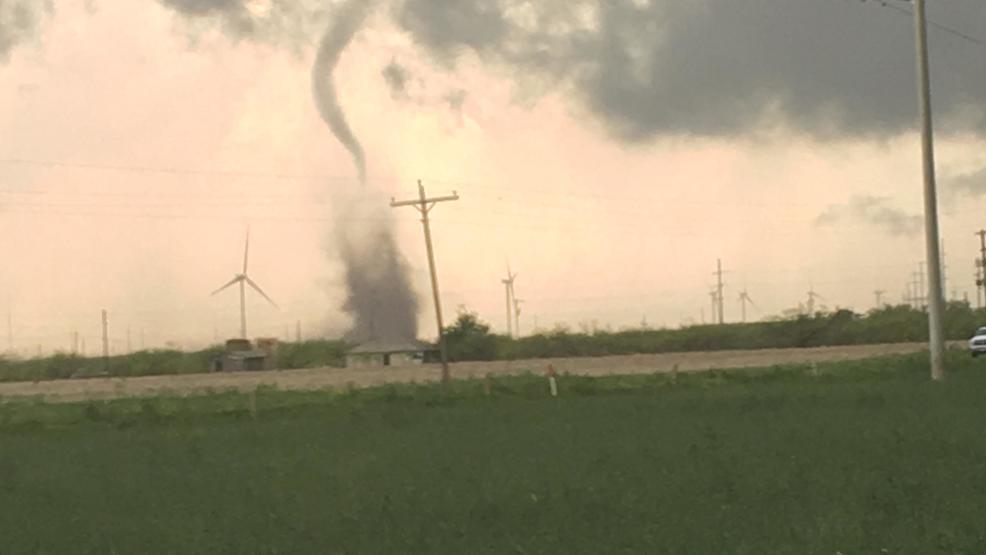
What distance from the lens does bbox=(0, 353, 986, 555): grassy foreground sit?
16.3 meters

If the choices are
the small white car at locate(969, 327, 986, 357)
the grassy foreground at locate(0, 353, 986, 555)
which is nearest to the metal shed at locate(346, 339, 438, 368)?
the small white car at locate(969, 327, 986, 357)

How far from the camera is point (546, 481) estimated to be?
22453 millimetres

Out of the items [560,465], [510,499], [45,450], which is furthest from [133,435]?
[510,499]

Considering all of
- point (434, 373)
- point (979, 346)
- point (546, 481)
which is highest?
point (979, 346)

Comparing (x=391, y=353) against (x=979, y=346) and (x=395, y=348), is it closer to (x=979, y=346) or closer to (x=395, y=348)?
(x=395, y=348)

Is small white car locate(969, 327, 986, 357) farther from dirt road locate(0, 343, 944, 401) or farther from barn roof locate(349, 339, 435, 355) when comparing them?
barn roof locate(349, 339, 435, 355)

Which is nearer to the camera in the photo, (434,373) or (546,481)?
(546,481)

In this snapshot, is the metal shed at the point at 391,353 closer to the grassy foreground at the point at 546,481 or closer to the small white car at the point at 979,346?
the small white car at the point at 979,346

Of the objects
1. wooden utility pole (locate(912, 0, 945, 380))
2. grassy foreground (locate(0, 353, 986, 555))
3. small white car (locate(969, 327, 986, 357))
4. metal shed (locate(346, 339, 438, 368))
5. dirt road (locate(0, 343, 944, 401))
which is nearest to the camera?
grassy foreground (locate(0, 353, 986, 555))

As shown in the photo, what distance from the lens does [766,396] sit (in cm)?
4522

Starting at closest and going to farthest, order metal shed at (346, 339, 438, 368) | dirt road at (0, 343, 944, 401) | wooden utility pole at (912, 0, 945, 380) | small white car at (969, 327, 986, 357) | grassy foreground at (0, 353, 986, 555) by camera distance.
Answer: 1. grassy foreground at (0, 353, 986, 555)
2. wooden utility pole at (912, 0, 945, 380)
3. small white car at (969, 327, 986, 357)
4. dirt road at (0, 343, 944, 401)
5. metal shed at (346, 339, 438, 368)

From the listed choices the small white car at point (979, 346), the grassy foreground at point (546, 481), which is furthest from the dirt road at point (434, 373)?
the grassy foreground at point (546, 481)

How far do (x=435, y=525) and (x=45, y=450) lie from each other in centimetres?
2627

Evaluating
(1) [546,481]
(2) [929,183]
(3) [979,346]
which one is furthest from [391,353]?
(1) [546,481]
